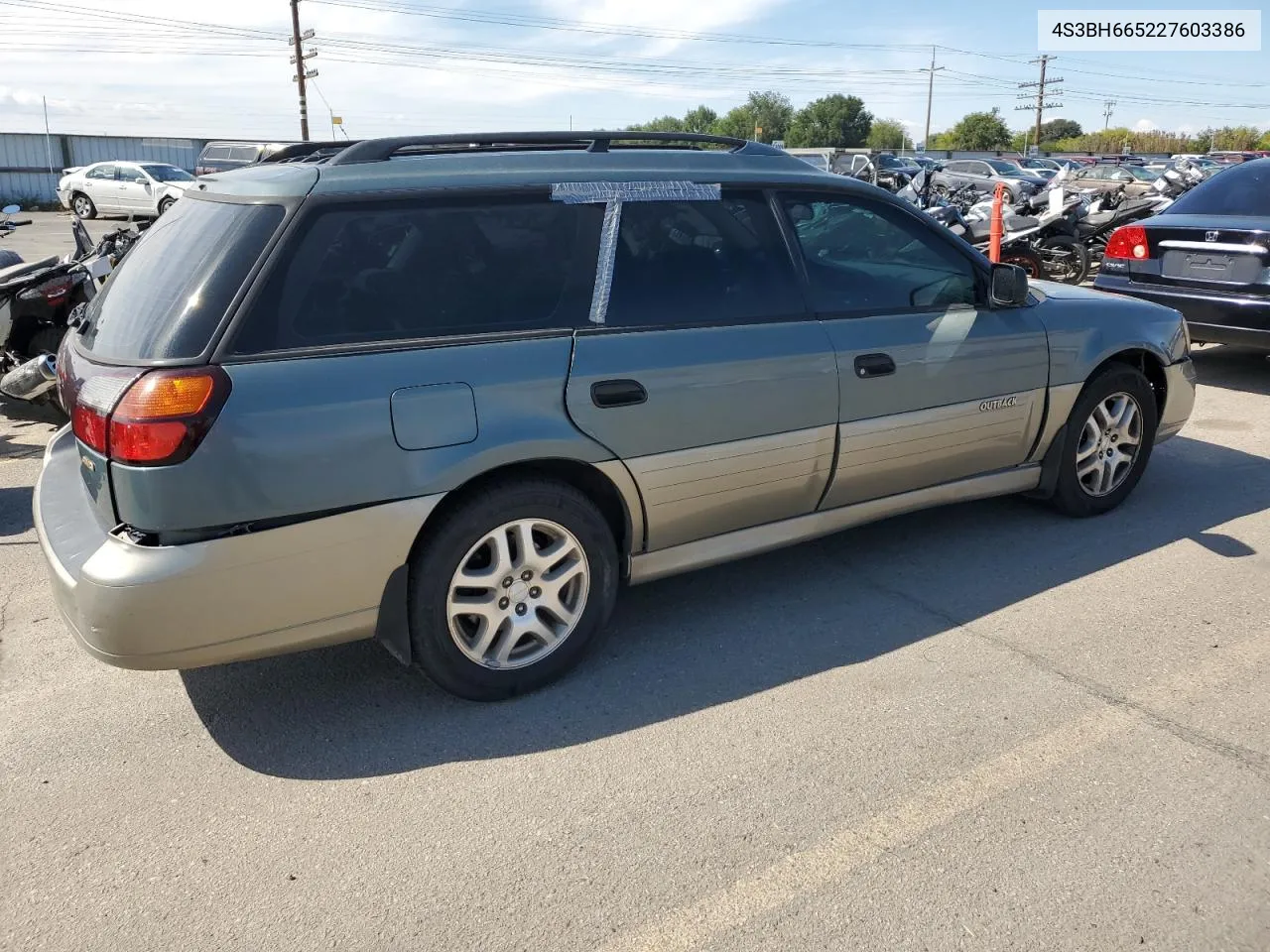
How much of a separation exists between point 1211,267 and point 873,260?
180 inches

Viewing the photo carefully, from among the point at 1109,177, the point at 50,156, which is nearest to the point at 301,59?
the point at 50,156

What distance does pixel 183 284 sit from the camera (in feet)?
9.70

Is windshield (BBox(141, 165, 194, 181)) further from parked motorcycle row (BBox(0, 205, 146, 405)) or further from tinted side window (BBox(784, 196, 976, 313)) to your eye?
tinted side window (BBox(784, 196, 976, 313))

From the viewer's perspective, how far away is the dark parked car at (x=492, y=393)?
2.77 metres

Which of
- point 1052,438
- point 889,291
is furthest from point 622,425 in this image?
point 1052,438

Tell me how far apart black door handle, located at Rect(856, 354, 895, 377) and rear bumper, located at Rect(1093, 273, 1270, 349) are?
13.3 ft

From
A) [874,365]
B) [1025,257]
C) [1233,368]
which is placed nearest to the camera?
[874,365]

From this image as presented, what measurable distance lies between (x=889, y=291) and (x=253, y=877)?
304 cm

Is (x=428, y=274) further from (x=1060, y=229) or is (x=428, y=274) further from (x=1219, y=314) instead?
(x=1060, y=229)

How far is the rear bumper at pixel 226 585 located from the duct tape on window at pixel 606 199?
899 millimetres

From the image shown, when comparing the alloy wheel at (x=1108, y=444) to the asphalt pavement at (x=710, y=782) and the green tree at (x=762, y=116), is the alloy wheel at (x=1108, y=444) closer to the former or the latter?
the asphalt pavement at (x=710, y=782)

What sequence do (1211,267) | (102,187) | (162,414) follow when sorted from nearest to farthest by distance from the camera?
(162,414), (1211,267), (102,187)

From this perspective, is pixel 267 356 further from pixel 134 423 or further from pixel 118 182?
pixel 118 182

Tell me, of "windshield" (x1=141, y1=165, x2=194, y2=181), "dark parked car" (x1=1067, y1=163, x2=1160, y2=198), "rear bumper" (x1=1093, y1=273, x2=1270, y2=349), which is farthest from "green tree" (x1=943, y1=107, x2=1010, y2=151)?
"rear bumper" (x1=1093, y1=273, x2=1270, y2=349)
